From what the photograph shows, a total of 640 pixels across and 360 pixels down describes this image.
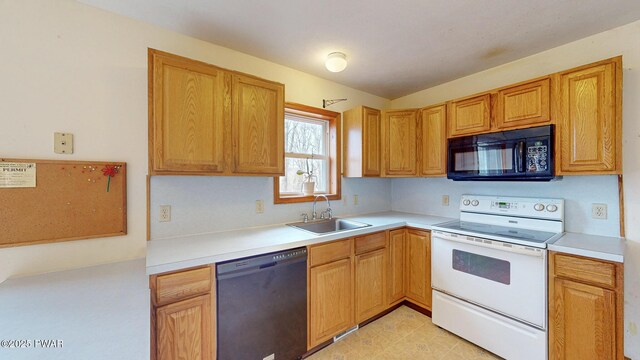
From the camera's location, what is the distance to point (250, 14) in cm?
166

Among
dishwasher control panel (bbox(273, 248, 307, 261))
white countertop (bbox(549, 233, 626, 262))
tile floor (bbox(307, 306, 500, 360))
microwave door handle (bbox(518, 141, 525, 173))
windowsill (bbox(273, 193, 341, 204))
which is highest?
microwave door handle (bbox(518, 141, 525, 173))

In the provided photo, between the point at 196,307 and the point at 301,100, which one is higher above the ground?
the point at 301,100

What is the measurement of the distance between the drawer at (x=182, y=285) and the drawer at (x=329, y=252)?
747 millimetres

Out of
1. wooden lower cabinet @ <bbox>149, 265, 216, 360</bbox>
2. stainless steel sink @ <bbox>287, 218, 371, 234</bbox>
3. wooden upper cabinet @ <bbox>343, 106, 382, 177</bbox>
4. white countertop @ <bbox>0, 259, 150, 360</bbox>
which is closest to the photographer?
white countertop @ <bbox>0, 259, 150, 360</bbox>

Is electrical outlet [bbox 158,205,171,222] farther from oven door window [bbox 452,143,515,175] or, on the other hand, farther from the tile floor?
oven door window [bbox 452,143,515,175]

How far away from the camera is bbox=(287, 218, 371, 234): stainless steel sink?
2389 mm

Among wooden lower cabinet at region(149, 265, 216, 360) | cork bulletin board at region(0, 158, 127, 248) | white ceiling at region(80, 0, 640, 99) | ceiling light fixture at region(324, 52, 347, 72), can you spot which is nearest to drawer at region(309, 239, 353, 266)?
wooden lower cabinet at region(149, 265, 216, 360)

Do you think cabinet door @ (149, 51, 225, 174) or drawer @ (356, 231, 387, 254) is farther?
drawer @ (356, 231, 387, 254)

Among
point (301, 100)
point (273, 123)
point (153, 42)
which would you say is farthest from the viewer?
point (301, 100)

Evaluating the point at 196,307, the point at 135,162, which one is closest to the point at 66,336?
the point at 196,307

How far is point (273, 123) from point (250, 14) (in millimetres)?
757

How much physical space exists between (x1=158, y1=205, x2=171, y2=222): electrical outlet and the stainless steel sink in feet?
3.39

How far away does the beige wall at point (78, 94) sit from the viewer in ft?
4.57

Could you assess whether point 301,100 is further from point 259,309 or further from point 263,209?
point 259,309
